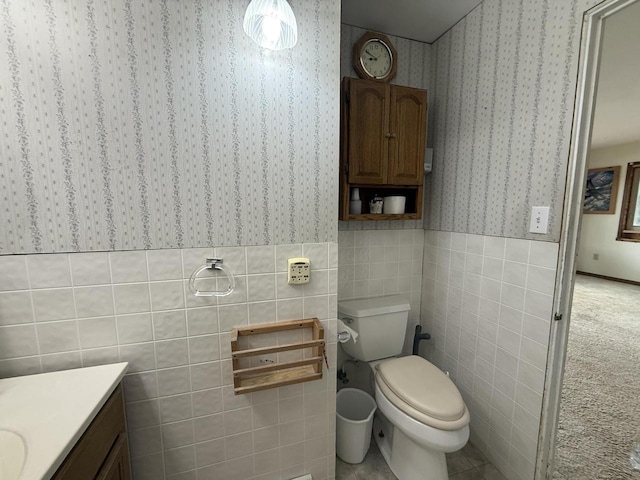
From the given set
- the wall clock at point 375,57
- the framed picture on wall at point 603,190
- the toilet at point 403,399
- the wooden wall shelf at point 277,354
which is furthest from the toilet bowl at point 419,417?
the framed picture on wall at point 603,190

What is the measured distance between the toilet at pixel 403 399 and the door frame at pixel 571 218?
368 millimetres

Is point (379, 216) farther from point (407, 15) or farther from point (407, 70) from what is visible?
point (407, 15)

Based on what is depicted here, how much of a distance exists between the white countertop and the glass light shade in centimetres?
125

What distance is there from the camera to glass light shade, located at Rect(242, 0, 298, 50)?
83 cm

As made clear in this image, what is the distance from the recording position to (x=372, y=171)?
1466 millimetres

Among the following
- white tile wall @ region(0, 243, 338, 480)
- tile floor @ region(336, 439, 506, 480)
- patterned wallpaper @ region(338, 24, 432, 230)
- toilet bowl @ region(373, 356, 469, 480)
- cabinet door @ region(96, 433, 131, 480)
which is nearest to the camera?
cabinet door @ region(96, 433, 131, 480)

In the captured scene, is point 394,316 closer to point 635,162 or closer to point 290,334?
point 290,334

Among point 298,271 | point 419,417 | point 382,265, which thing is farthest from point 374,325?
point 298,271

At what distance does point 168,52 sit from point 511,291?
68.9 inches

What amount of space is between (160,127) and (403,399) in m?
1.50

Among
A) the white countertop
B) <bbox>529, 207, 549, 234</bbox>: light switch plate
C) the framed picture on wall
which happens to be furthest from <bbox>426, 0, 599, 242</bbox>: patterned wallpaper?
the framed picture on wall

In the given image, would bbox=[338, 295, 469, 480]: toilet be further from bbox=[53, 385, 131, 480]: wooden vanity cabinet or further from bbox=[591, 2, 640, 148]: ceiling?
bbox=[591, 2, 640, 148]: ceiling

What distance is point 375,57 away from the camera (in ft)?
5.02

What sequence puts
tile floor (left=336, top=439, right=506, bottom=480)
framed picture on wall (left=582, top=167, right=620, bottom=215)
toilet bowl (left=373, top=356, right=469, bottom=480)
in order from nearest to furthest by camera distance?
toilet bowl (left=373, top=356, right=469, bottom=480), tile floor (left=336, top=439, right=506, bottom=480), framed picture on wall (left=582, top=167, right=620, bottom=215)
